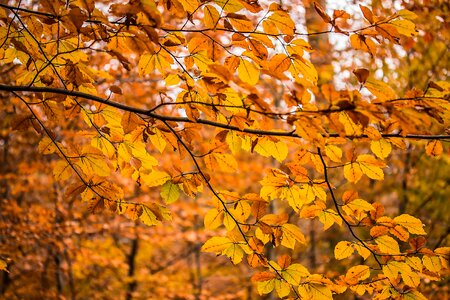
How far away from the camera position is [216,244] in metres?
1.26

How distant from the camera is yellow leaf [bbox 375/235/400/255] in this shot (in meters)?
1.24

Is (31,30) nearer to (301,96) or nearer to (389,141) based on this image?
(301,96)

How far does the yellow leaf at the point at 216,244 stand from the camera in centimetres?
124

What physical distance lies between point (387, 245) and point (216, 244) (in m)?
0.56

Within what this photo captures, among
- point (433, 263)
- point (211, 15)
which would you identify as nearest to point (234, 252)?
point (433, 263)

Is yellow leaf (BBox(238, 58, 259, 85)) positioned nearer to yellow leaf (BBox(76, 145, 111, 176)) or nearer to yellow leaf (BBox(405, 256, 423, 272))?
yellow leaf (BBox(76, 145, 111, 176))

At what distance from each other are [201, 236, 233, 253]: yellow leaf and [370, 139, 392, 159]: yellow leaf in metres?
0.55

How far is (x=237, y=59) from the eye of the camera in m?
1.16

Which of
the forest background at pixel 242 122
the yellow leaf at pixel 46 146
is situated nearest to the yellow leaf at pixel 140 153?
the forest background at pixel 242 122

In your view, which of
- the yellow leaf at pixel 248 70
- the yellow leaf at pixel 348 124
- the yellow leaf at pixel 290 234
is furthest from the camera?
the yellow leaf at pixel 290 234

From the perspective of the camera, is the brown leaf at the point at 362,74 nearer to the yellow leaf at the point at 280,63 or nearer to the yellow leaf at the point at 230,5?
the yellow leaf at the point at 280,63

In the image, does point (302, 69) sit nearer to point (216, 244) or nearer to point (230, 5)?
point (230, 5)

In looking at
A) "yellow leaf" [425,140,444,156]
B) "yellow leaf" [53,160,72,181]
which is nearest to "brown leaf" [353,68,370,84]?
"yellow leaf" [425,140,444,156]

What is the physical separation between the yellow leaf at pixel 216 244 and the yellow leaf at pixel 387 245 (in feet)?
1.60
